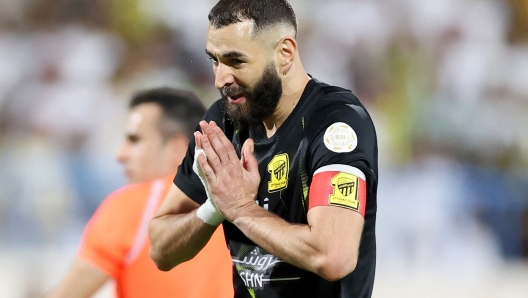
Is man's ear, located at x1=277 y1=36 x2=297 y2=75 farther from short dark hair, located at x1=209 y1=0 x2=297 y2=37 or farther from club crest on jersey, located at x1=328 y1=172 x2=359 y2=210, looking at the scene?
club crest on jersey, located at x1=328 y1=172 x2=359 y2=210

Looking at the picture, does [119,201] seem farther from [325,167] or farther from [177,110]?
[325,167]

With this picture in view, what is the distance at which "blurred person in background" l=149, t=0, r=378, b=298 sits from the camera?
1.57 metres

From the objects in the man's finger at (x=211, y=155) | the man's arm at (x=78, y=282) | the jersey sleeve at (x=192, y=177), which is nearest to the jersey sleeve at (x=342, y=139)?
the man's finger at (x=211, y=155)

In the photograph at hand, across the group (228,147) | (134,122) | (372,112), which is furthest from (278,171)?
(372,112)

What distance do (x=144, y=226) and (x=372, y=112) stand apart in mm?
1275

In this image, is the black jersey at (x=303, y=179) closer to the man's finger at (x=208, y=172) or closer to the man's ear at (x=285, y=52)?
the man's ear at (x=285, y=52)

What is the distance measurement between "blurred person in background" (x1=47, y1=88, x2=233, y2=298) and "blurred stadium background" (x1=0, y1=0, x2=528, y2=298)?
8 centimetres

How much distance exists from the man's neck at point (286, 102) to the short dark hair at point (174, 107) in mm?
1250

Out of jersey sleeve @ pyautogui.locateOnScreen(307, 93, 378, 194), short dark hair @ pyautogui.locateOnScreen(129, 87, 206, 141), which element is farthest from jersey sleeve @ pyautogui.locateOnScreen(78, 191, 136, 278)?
jersey sleeve @ pyautogui.locateOnScreen(307, 93, 378, 194)

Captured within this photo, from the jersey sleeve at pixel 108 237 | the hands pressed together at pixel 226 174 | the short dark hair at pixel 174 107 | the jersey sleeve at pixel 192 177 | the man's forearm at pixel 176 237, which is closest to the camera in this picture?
the hands pressed together at pixel 226 174

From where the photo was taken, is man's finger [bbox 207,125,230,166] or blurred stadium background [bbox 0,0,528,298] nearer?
man's finger [bbox 207,125,230,166]

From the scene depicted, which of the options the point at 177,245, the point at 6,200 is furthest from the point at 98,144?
the point at 177,245

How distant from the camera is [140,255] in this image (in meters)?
2.91

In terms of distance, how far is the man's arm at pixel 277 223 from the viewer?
60.3 inches
